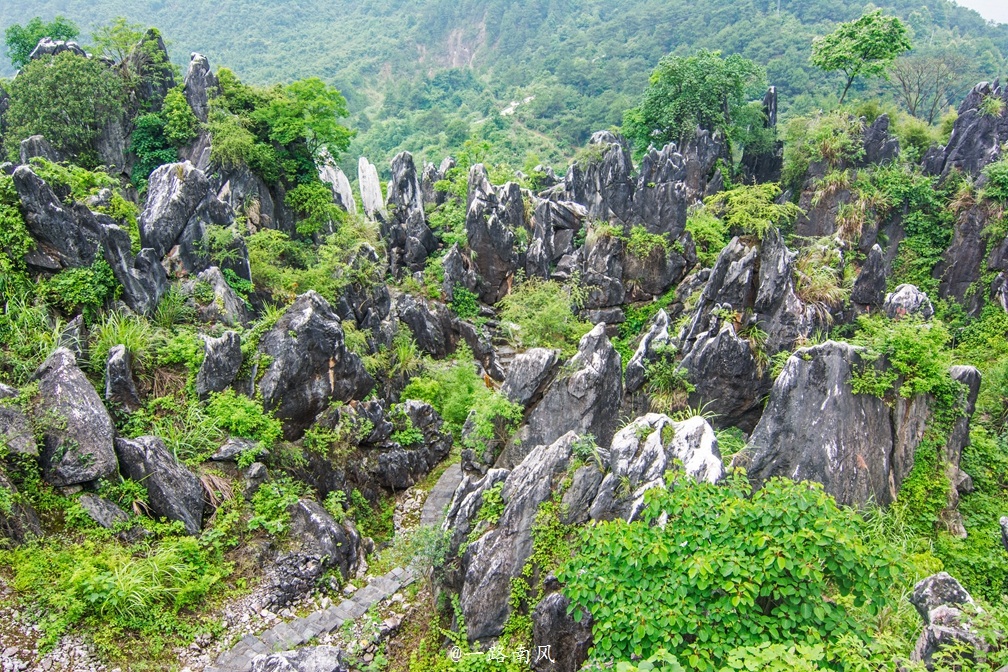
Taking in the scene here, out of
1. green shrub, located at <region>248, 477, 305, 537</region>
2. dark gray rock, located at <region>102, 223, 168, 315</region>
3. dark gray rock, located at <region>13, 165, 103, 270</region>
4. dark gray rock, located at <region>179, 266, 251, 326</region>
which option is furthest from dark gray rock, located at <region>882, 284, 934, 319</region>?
dark gray rock, located at <region>13, 165, 103, 270</region>

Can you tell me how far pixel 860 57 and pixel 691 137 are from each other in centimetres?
783

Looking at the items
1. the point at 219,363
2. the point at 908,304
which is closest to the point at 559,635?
the point at 219,363

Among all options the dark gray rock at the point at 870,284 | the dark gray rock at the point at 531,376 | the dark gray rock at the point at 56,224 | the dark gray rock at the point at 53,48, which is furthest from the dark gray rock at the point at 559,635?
the dark gray rock at the point at 53,48

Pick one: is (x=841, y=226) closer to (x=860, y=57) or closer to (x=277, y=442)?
(x=860, y=57)

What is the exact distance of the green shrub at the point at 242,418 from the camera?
10.0 m

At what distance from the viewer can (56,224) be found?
399 inches

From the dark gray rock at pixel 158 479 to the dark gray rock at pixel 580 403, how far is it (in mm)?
5346

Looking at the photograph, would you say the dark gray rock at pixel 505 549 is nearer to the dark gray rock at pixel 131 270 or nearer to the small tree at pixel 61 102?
the dark gray rock at pixel 131 270

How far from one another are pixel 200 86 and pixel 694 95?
2001 centimetres

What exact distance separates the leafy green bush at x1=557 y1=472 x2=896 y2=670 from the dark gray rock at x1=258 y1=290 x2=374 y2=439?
7.76 m

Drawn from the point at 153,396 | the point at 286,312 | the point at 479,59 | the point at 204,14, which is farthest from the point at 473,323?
the point at 204,14

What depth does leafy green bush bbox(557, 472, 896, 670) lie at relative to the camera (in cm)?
437

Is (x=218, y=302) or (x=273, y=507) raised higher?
(x=218, y=302)

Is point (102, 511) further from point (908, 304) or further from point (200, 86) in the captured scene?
point (200, 86)
